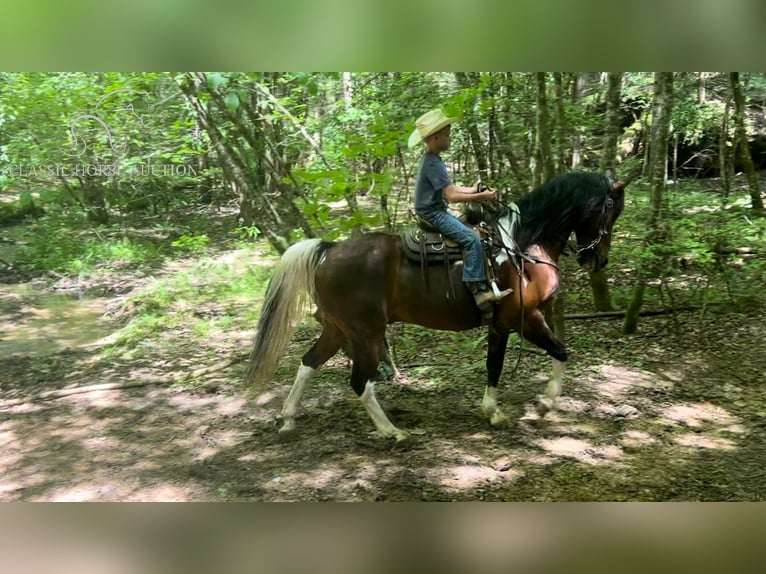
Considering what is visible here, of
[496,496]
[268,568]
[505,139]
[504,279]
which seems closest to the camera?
[268,568]

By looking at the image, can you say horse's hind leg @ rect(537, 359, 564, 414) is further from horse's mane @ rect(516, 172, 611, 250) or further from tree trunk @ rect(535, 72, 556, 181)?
tree trunk @ rect(535, 72, 556, 181)

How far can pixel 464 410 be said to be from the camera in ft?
8.98

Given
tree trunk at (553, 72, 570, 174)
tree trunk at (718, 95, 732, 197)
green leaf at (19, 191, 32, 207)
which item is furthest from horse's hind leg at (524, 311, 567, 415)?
green leaf at (19, 191, 32, 207)

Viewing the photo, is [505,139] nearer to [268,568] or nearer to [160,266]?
[160,266]

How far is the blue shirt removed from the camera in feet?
8.14

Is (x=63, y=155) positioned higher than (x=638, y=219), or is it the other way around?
(x=63, y=155)

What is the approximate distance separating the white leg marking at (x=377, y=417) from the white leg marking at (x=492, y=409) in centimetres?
47

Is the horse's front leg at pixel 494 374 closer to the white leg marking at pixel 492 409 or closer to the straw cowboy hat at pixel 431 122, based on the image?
the white leg marking at pixel 492 409

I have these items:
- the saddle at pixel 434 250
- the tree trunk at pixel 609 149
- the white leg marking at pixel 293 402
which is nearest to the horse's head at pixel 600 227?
the tree trunk at pixel 609 149

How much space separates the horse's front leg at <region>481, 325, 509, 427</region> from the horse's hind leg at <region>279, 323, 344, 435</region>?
2.77 ft

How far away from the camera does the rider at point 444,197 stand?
246 cm
